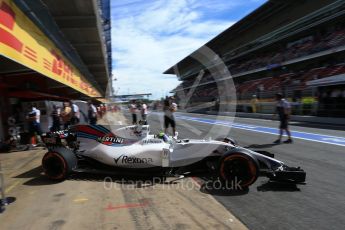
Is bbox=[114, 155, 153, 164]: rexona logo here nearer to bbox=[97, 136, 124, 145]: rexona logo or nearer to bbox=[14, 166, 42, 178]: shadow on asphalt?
bbox=[97, 136, 124, 145]: rexona logo

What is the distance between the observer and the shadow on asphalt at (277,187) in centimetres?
565

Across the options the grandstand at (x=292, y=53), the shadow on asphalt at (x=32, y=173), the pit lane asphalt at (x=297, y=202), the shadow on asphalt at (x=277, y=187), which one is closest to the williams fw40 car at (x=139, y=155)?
the shadow on asphalt at (x=277, y=187)

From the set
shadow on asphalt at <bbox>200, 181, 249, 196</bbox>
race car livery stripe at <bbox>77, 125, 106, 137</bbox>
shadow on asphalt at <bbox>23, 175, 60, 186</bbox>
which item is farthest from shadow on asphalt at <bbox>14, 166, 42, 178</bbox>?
shadow on asphalt at <bbox>200, 181, 249, 196</bbox>

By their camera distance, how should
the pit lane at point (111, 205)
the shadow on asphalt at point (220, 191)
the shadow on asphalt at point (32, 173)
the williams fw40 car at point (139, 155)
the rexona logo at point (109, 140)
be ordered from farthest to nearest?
1. the shadow on asphalt at point (32, 173)
2. the rexona logo at point (109, 140)
3. the williams fw40 car at point (139, 155)
4. the shadow on asphalt at point (220, 191)
5. the pit lane at point (111, 205)

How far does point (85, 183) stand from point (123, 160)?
32.0 inches

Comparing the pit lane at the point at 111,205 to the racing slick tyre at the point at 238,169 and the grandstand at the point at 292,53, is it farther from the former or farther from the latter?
the grandstand at the point at 292,53

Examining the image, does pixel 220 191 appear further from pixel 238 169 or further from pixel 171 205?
pixel 171 205

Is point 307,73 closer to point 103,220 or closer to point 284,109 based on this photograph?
point 284,109

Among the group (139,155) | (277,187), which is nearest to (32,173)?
(139,155)

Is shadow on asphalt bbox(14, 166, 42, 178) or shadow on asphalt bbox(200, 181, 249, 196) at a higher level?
shadow on asphalt bbox(200, 181, 249, 196)

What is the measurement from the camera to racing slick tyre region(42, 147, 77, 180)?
6.54 m

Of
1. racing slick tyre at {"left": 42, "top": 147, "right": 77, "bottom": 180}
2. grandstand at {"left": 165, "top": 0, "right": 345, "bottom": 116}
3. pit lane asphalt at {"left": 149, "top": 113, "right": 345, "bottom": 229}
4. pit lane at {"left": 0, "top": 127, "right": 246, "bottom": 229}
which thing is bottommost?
pit lane at {"left": 0, "top": 127, "right": 246, "bottom": 229}

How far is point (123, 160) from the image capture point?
6.53 meters

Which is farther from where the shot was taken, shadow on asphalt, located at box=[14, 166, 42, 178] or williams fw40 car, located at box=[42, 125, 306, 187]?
shadow on asphalt, located at box=[14, 166, 42, 178]
